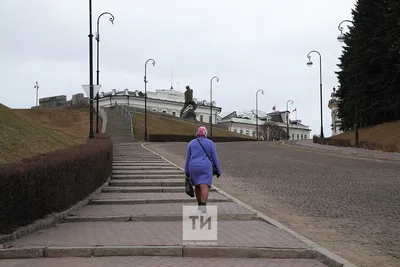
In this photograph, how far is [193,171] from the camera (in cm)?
934

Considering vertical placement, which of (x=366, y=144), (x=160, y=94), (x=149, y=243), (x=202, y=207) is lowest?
(x=149, y=243)

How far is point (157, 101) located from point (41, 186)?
11178 cm

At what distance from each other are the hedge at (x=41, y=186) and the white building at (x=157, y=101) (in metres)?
96.9

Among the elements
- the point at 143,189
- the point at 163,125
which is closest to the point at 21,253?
the point at 143,189

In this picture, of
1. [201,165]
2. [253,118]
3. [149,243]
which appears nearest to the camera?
[149,243]

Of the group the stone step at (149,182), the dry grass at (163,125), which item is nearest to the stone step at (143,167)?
the stone step at (149,182)

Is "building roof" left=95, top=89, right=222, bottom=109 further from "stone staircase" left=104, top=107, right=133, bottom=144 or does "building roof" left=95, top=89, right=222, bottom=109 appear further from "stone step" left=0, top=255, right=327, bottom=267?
"stone step" left=0, top=255, right=327, bottom=267

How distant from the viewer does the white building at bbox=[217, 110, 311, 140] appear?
446 feet

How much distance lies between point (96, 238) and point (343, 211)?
5661 mm

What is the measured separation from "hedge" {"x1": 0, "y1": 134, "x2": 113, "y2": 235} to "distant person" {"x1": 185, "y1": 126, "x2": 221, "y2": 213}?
8.75 feet

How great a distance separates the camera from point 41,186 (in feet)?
29.4

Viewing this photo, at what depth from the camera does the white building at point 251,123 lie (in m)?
136

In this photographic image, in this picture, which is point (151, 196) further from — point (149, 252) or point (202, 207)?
point (149, 252)

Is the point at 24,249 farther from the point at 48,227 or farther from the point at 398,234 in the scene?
the point at 398,234
